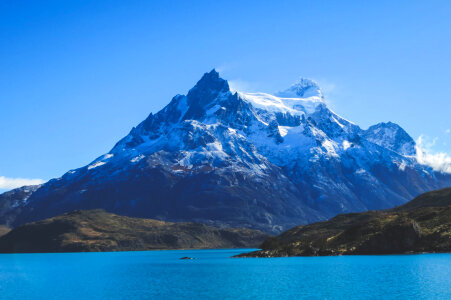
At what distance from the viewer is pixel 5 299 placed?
352 ft

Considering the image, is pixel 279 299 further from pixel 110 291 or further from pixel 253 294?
pixel 110 291

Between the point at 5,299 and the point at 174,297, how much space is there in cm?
3411

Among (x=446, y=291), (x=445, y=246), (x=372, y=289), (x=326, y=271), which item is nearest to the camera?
(x=446, y=291)

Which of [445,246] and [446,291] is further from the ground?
[445,246]

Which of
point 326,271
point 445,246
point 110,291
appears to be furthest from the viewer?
point 445,246

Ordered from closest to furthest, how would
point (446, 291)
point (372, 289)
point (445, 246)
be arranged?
point (446, 291) < point (372, 289) < point (445, 246)

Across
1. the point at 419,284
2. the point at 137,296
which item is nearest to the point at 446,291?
the point at 419,284

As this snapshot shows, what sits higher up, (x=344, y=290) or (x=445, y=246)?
(x=445, y=246)

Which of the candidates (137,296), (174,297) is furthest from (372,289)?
(137,296)

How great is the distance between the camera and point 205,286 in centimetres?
12019

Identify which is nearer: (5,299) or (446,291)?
(446,291)

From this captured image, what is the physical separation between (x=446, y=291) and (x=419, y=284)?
1094cm

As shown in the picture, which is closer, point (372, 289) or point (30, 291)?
point (372, 289)

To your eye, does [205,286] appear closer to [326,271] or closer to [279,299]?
[279,299]
